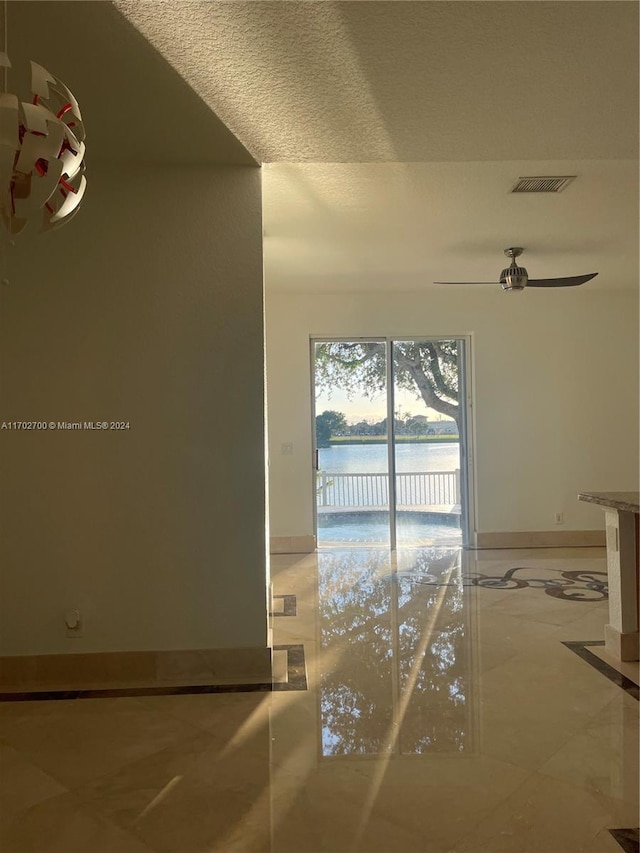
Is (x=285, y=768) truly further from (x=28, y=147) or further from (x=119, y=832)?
(x=28, y=147)

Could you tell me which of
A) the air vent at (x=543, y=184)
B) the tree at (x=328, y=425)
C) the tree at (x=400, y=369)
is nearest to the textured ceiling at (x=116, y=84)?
the air vent at (x=543, y=184)

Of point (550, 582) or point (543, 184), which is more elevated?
point (543, 184)

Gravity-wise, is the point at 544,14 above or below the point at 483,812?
above

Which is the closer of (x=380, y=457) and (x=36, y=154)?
(x=36, y=154)

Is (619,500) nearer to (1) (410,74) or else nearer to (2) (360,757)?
(2) (360,757)

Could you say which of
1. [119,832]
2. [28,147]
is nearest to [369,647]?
[119,832]

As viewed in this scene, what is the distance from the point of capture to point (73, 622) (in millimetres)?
3223

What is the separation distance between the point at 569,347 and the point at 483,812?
573cm

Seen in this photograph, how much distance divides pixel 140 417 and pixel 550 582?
365 cm

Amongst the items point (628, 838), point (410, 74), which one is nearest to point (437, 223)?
point (410, 74)

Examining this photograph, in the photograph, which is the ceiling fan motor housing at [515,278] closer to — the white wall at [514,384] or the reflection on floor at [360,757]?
the white wall at [514,384]

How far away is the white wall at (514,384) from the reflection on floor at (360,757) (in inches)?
118

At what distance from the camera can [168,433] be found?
3.30m

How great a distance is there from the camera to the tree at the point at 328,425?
275 inches
